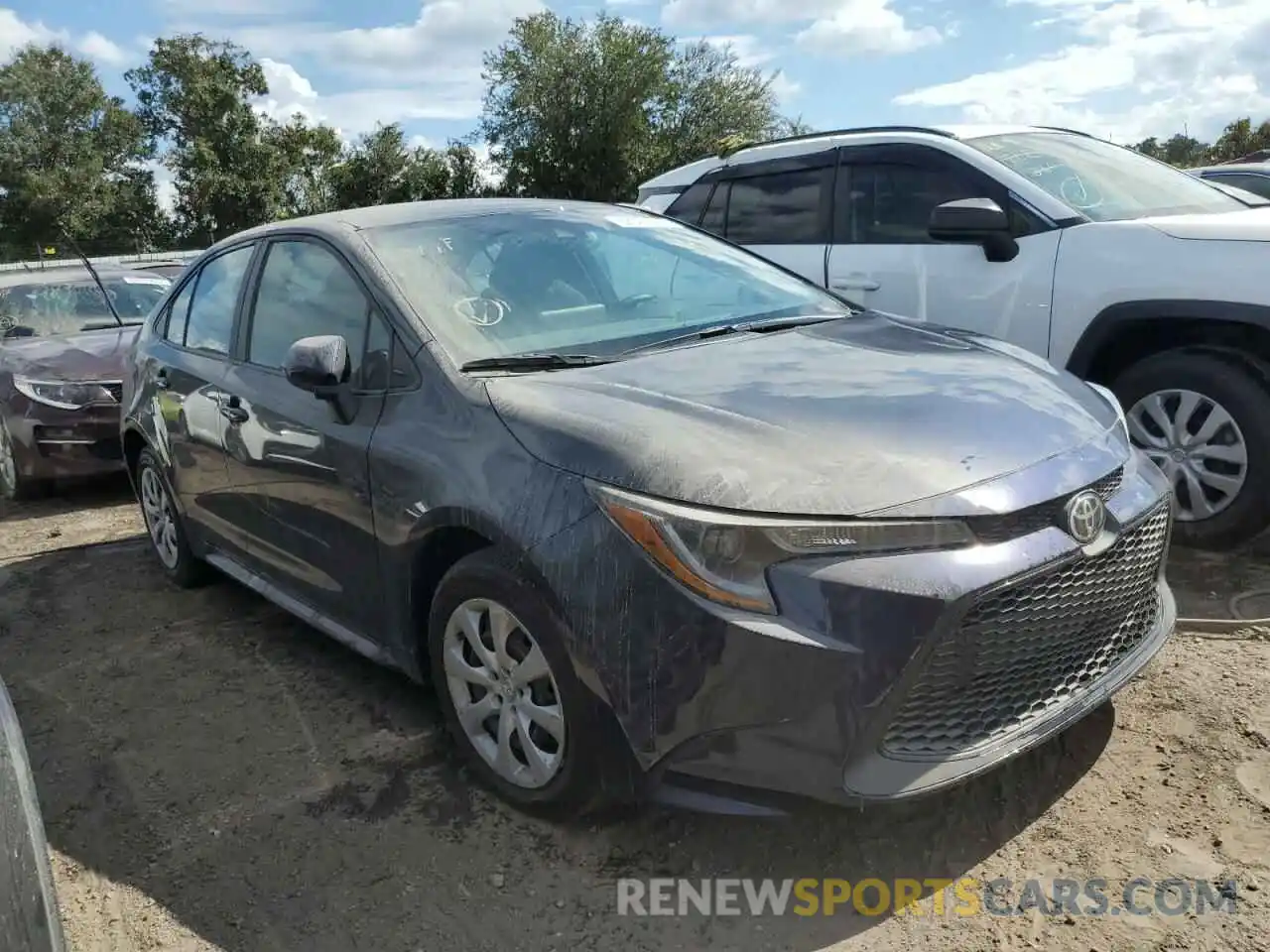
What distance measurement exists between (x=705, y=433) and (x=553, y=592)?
1.68 feet

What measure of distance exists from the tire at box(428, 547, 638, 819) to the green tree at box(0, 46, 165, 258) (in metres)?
44.0

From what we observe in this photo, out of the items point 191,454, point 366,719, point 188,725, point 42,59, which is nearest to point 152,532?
point 191,454

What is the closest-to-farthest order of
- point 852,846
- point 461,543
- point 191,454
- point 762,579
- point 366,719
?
point 762,579 < point 852,846 < point 461,543 < point 366,719 < point 191,454

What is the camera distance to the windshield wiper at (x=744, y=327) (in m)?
3.14

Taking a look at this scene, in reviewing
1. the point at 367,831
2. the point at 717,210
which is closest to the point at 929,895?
the point at 367,831

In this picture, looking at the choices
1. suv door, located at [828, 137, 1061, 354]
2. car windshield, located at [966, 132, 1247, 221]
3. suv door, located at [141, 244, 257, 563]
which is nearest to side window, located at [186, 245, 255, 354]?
suv door, located at [141, 244, 257, 563]

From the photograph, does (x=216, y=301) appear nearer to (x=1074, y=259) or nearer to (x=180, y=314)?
(x=180, y=314)

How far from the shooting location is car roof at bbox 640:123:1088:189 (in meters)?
5.13

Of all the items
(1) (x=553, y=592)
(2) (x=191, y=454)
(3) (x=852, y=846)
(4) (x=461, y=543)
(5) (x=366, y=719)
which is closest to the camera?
(1) (x=553, y=592)

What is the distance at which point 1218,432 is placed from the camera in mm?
4000

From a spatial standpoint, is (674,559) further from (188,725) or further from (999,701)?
(188,725)

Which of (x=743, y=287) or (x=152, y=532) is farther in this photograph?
(x=152, y=532)

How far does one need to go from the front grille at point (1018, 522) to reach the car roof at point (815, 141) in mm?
3177

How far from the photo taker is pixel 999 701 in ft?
7.60
